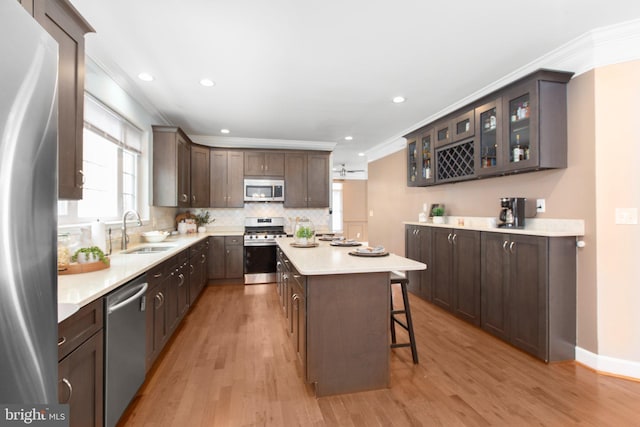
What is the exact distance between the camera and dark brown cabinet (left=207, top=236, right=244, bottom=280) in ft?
15.7

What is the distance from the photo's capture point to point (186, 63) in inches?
104

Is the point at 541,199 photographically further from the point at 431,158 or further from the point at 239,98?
the point at 239,98

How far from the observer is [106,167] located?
2.99 meters

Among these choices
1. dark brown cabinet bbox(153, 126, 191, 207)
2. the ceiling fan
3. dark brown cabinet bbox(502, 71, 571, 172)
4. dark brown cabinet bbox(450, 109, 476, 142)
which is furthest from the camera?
the ceiling fan

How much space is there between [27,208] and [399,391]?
217cm

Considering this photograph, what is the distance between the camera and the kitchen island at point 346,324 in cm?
191

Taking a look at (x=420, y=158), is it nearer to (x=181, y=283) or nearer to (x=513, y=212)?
(x=513, y=212)

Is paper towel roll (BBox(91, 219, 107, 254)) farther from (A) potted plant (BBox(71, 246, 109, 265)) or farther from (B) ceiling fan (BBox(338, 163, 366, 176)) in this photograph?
(B) ceiling fan (BBox(338, 163, 366, 176))

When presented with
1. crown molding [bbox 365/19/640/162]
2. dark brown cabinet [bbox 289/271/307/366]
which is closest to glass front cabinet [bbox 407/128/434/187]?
crown molding [bbox 365/19/640/162]

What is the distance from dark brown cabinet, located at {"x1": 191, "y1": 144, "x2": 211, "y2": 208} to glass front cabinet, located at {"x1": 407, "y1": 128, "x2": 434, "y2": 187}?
341 centimetres

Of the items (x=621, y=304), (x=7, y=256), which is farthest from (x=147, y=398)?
(x=621, y=304)

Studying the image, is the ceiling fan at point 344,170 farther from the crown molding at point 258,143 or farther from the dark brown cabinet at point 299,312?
the dark brown cabinet at point 299,312

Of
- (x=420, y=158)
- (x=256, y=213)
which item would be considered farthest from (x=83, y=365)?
(x=256, y=213)

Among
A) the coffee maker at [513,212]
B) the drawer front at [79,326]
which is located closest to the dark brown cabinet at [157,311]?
the drawer front at [79,326]
